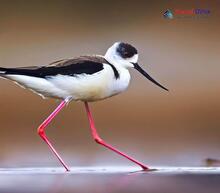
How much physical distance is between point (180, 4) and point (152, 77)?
27 centimetres

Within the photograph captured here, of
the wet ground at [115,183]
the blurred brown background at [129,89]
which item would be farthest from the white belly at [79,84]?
the wet ground at [115,183]

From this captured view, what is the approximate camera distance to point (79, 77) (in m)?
1.67

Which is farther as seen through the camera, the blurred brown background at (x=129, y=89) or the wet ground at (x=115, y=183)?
the blurred brown background at (x=129, y=89)

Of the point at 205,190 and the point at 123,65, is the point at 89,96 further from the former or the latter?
the point at 205,190

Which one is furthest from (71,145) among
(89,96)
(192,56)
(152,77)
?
(192,56)

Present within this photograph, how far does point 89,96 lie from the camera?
5.62 feet

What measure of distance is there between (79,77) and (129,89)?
256mm

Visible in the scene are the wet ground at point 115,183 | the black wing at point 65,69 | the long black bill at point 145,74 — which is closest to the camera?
the wet ground at point 115,183

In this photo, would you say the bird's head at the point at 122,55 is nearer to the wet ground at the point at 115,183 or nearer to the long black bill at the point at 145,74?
the long black bill at the point at 145,74

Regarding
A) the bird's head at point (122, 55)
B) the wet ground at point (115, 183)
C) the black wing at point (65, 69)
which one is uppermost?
the bird's head at point (122, 55)

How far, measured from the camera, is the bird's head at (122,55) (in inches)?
68.7

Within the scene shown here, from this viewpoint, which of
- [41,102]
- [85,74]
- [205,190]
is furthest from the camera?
[41,102]

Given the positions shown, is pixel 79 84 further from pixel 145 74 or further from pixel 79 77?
pixel 145 74

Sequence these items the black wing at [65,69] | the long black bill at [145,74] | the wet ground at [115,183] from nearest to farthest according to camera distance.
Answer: the wet ground at [115,183]
the black wing at [65,69]
the long black bill at [145,74]
